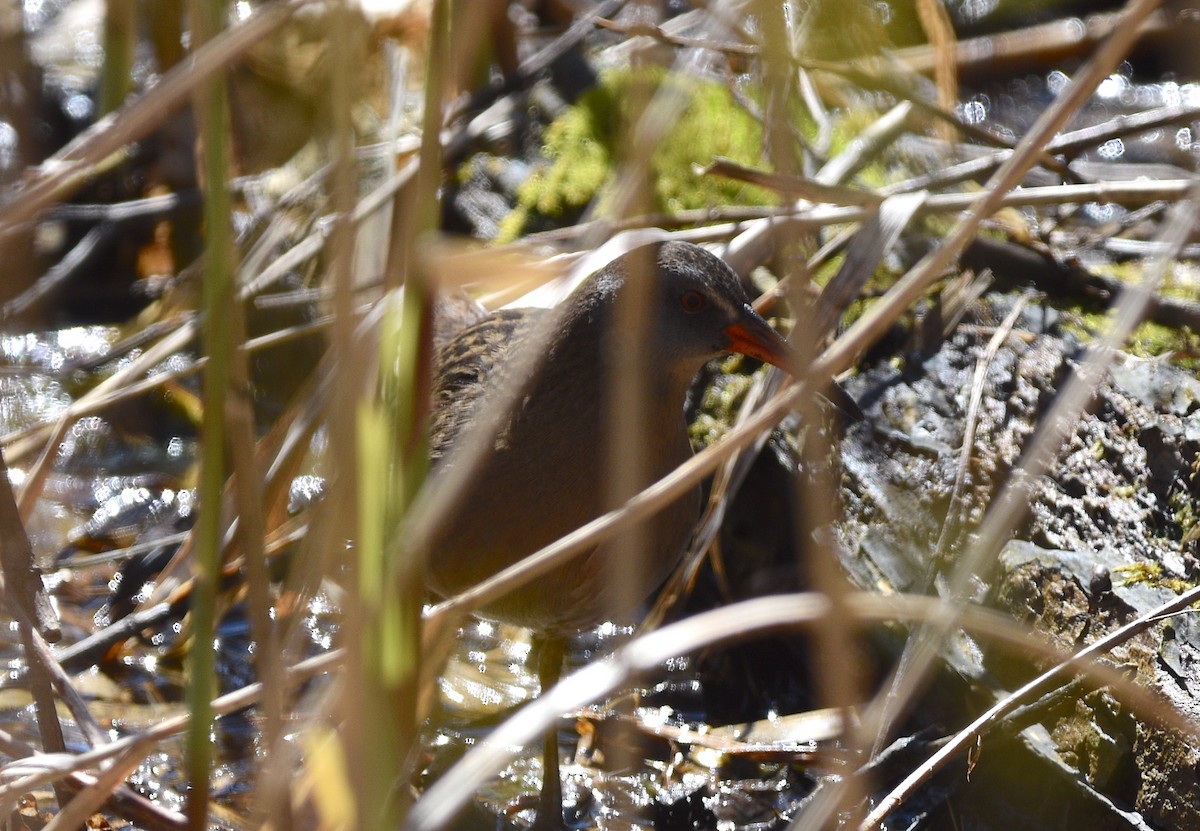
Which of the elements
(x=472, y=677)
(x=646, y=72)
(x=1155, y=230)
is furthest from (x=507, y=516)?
(x=1155, y=230)

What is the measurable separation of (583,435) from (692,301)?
36cm

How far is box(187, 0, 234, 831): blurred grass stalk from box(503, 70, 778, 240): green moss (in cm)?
230

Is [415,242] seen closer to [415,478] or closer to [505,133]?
[415,478]

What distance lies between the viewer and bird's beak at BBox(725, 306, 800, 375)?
2.42 meters

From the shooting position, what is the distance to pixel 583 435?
2.47 metres

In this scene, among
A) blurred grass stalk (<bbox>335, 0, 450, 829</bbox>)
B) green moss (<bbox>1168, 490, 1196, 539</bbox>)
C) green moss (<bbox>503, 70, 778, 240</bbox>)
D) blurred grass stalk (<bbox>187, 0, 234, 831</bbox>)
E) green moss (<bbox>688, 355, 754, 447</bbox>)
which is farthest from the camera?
green moss (<bbox>503, 70, 778, 240</bbox>)

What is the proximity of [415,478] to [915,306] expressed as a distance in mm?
2106

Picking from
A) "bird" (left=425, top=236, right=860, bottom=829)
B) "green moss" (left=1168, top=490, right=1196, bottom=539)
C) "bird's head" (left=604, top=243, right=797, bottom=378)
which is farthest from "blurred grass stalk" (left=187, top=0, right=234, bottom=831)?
"green moss" (left=1168, top=490, right=1196, bottom=539)

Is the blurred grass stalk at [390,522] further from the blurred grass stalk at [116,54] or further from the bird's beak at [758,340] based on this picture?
the blurred grass stalk at [116,54]

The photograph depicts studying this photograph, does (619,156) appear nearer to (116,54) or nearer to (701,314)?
(701,314)

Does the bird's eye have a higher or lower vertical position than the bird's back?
higher

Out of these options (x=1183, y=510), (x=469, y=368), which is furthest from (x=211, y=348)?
(x=1183, y=510)

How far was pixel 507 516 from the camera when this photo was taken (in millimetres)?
2443

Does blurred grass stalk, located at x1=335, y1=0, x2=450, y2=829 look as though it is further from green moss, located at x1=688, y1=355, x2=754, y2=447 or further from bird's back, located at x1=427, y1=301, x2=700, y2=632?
green moss, located at x1=688, y1=355, x2=754, y2=447
